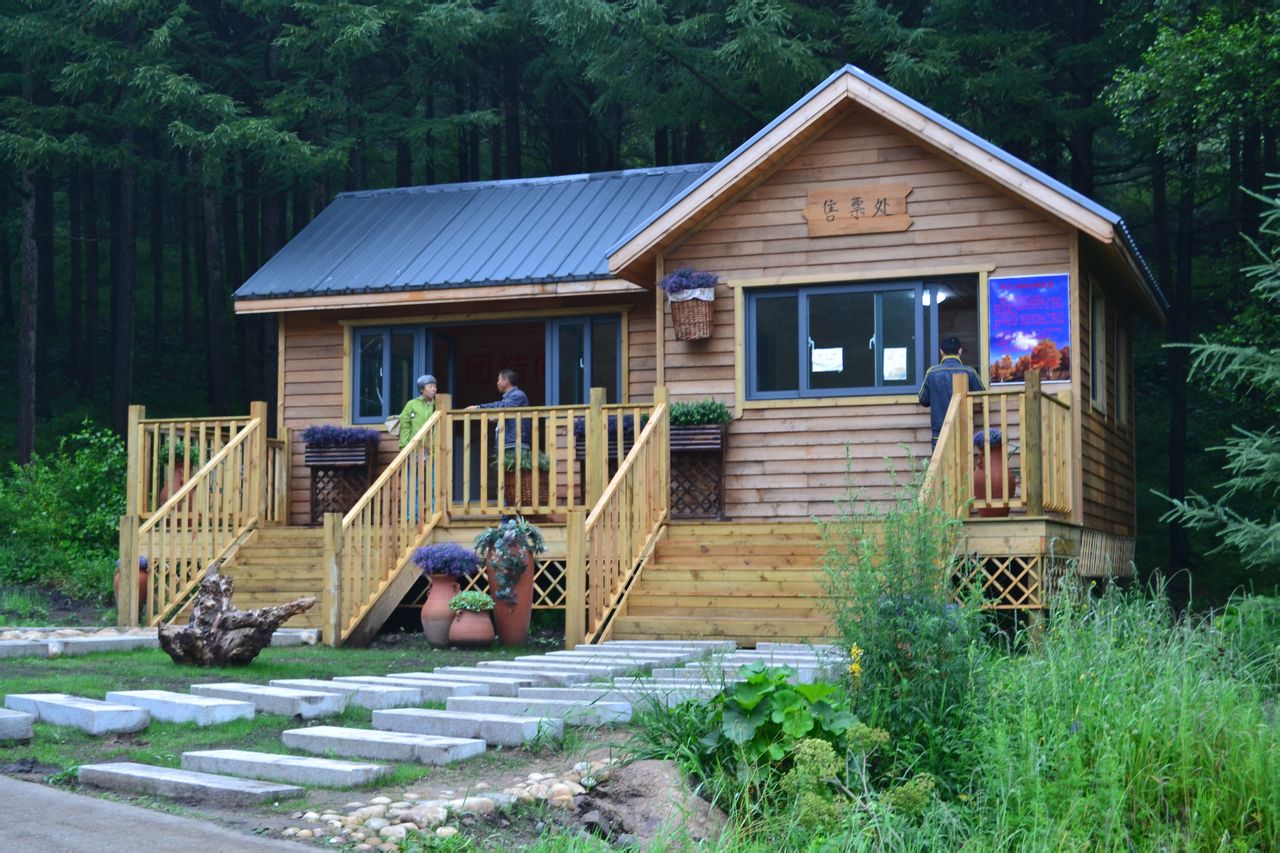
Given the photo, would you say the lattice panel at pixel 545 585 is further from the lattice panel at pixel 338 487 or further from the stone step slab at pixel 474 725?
the stone step slab at pixel 474 725

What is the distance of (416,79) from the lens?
84.6ft

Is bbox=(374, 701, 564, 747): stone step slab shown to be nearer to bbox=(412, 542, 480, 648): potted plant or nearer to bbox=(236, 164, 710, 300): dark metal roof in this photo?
bbox=(412, 542, 480, 648): potted plant

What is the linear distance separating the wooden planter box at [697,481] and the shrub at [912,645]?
23.9 feet

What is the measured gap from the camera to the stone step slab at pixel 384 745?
20.5 ft

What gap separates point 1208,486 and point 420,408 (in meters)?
14.1

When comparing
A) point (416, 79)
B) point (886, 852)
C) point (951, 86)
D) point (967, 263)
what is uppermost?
point (416, 79)

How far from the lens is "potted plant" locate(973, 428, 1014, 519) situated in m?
11.2

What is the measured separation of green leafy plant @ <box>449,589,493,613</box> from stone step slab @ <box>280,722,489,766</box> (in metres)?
4.91

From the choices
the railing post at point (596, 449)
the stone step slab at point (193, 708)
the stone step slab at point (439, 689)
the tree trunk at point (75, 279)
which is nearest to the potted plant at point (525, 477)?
the railing post at point (596, 449)

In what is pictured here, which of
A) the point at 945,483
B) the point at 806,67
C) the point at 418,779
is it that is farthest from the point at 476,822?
the point at 806,67

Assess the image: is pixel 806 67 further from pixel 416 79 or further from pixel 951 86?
pixel 416 79

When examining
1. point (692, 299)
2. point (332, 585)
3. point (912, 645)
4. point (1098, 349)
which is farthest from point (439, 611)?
point (1098, 349)

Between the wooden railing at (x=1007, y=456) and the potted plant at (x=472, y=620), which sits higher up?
the wooden railing at (x=1007, y=456)

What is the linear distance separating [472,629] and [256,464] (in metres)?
4.31
